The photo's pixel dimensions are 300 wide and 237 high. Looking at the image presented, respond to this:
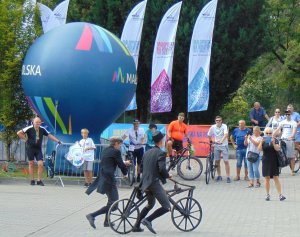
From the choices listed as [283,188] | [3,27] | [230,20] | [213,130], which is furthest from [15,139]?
[230,20]

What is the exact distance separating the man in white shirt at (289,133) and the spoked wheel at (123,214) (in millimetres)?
9714

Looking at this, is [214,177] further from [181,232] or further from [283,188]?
[181,232]

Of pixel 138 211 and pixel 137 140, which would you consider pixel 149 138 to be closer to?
pixel 137 140

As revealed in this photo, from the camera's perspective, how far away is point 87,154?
61.5 feet

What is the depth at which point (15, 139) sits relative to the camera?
914 inches

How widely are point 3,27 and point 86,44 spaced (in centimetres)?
282

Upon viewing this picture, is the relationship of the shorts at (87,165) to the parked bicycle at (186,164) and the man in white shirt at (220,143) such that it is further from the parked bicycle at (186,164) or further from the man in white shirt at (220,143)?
the man in white shirt at (220,143)

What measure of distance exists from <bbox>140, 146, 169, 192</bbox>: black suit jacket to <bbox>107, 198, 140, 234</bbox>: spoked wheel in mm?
395

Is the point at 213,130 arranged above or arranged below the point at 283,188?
above

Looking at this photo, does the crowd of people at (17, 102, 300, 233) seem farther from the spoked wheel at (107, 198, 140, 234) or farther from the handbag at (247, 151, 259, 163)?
the spoked wheel at (107, 198, 140, 234)

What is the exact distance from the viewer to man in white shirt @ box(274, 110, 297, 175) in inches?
829

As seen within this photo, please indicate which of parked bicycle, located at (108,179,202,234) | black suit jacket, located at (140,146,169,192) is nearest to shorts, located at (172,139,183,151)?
parked bicycle, located at (108,179,202,234)

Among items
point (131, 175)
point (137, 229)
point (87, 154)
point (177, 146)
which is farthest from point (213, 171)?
point (137, 229)

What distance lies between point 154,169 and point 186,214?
3.22 feet
